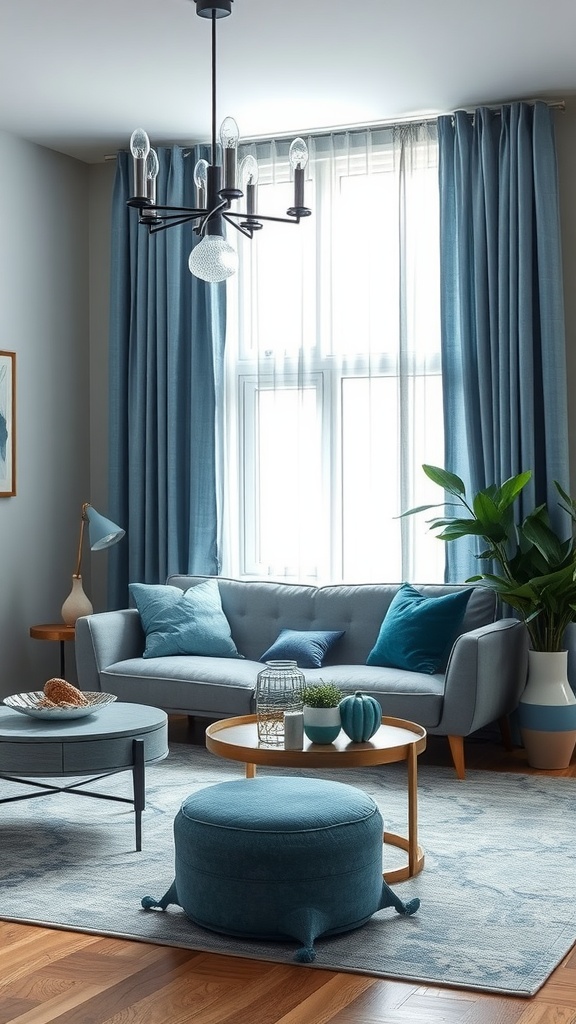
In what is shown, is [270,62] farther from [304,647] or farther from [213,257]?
[304,647]

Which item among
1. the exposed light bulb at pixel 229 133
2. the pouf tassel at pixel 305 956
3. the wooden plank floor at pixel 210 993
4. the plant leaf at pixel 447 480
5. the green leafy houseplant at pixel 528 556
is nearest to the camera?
the wooden plank floor at pixel 210 993

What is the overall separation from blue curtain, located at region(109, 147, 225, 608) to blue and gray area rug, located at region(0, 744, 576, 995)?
4.98ft

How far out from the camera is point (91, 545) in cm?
585

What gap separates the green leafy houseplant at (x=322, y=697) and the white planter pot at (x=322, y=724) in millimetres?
15

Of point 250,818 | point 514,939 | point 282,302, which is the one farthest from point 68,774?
point 282,302

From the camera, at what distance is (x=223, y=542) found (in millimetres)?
6129

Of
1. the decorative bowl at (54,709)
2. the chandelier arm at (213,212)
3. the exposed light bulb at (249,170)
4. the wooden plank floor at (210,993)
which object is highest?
the exposed light bulb at (249,170)

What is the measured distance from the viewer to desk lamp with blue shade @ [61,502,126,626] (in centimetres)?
580

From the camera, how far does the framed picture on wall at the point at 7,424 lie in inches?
230

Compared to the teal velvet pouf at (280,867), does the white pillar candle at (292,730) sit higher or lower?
higher

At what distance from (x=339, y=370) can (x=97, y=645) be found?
→ 1.83 meters

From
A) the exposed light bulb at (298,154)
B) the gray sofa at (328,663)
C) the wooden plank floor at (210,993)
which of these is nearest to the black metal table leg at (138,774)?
the wooden plank floor at (210,993)

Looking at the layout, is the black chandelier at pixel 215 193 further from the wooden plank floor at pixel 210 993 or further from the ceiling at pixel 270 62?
the wooden plank floor at pixel 210 993

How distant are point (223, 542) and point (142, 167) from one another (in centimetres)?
277
